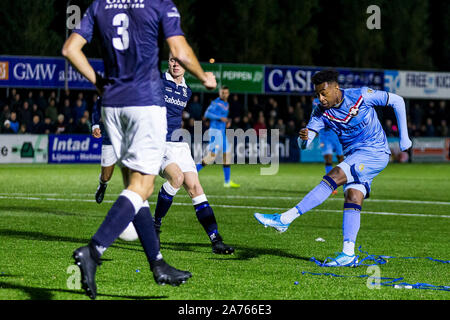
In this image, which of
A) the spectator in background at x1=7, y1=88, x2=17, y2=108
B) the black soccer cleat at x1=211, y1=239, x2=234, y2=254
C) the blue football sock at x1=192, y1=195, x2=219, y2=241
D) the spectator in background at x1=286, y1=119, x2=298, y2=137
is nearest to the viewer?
the black soccer cleat at x1=211, y1=239, x2=234, y2=254

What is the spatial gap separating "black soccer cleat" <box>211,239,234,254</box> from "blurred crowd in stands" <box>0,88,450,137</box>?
14017 mm

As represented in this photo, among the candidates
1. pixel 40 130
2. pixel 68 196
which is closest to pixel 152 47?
pixel 68 196

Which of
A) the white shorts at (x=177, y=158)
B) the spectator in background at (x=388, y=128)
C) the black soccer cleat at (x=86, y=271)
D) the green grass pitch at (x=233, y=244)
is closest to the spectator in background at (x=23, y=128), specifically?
the green grass pitch at (x=233, y=244)

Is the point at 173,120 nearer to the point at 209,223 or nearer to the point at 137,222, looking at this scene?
the point at 209,223

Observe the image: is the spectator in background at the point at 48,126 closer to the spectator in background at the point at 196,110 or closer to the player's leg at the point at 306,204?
the spectator in background at the point at 196,110

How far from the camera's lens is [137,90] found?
19.9 ft

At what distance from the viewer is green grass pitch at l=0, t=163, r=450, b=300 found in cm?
675

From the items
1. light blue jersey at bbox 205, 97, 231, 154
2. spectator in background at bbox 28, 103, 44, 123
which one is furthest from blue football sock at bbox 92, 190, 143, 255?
spectator in background at bbox 28, 103, 44, 123

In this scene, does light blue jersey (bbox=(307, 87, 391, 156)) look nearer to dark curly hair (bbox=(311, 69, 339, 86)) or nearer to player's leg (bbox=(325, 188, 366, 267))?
dark curly hair (bbox=(311, 69, 339, 86))

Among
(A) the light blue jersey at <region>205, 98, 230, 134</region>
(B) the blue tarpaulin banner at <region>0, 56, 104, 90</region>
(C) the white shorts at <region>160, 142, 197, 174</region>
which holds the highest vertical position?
(B) the blue tarpaulin banner at <region>0, 56, 104, 90</region>

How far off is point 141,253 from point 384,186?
12.9 metres

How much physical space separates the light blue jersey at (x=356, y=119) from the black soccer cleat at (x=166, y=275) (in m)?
3.03

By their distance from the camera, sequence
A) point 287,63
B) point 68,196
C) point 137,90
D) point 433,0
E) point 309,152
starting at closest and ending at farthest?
1. point 137,90
2. point 68,196
3. point 309,152
4. point 287,63
5. point 433,0

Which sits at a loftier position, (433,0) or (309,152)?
(433,0)
